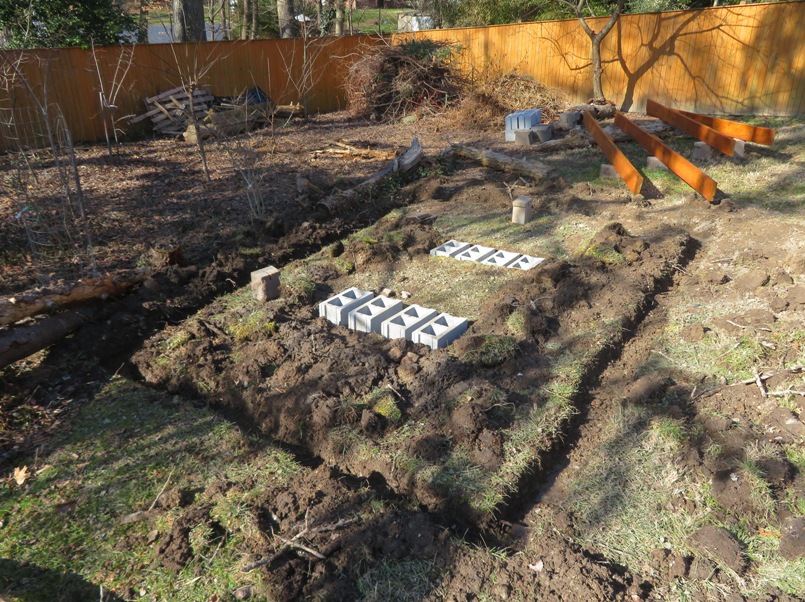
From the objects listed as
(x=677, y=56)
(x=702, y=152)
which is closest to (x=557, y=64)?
(x=677, y=56)

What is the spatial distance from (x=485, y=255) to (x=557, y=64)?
9.98m

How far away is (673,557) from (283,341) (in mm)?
3141

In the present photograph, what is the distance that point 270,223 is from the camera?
7.02 meters

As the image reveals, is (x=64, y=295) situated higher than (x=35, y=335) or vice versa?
(x=64, y=295)

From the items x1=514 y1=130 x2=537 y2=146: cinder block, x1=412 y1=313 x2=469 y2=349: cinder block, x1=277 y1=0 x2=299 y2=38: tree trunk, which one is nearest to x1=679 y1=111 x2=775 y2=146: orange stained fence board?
x1=514 y1=130 x2=537 y2=146: cinder block

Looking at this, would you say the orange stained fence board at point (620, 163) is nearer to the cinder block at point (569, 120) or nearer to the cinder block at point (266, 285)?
the cinder block at point (569, 120)

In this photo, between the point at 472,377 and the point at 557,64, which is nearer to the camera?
the point at 472,377

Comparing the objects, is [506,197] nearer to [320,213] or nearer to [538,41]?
[320,213]

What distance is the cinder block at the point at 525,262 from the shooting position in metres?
6.09

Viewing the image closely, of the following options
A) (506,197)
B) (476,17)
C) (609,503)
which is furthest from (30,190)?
(476,17)

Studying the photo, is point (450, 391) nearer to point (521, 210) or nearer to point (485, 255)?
point (485, 255)

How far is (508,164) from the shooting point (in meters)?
9.15

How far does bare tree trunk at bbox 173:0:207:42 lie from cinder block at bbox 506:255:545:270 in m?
12.0

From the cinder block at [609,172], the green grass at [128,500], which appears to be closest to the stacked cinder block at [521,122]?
the cinder block at [609,172]
